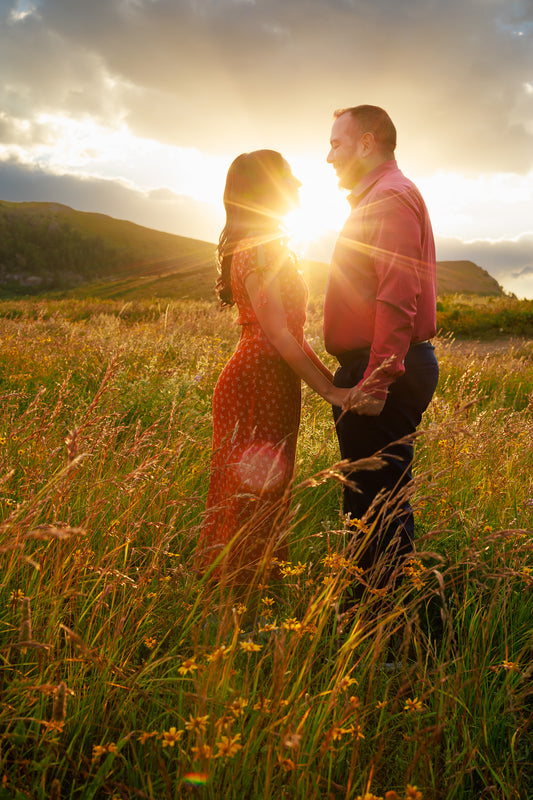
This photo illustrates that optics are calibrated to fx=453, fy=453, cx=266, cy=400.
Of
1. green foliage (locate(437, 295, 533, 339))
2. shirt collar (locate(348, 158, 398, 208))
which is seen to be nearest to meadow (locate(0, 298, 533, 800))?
shirt collar (locate(348, 158, 398, 208))

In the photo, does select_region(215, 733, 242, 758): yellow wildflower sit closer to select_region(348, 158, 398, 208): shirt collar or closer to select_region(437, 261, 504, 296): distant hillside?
select_region(348, 158, 398, 208): shirt collar

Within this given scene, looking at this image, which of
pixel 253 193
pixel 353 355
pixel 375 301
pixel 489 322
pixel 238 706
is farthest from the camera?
pixel 489 322

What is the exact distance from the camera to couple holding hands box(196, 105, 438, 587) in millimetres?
2043

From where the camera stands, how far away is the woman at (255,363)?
2.32m

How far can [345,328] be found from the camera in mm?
2279

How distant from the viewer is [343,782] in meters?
1.32

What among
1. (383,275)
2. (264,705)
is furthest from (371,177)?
(264,705)

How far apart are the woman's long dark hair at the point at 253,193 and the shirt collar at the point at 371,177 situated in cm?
41

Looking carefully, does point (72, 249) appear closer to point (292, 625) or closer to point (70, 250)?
point (70, 250)

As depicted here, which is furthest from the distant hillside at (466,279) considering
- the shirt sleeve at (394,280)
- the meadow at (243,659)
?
the meadow at (243,659)

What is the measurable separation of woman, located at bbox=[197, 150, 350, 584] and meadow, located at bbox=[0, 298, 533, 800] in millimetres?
307

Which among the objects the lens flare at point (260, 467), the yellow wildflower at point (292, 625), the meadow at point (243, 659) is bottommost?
the meadow at point (243, 659)

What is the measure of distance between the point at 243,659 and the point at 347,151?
2419mm

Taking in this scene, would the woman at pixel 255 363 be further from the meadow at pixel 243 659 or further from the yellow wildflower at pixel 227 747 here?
the yellow wildflower at pixel 227 747
